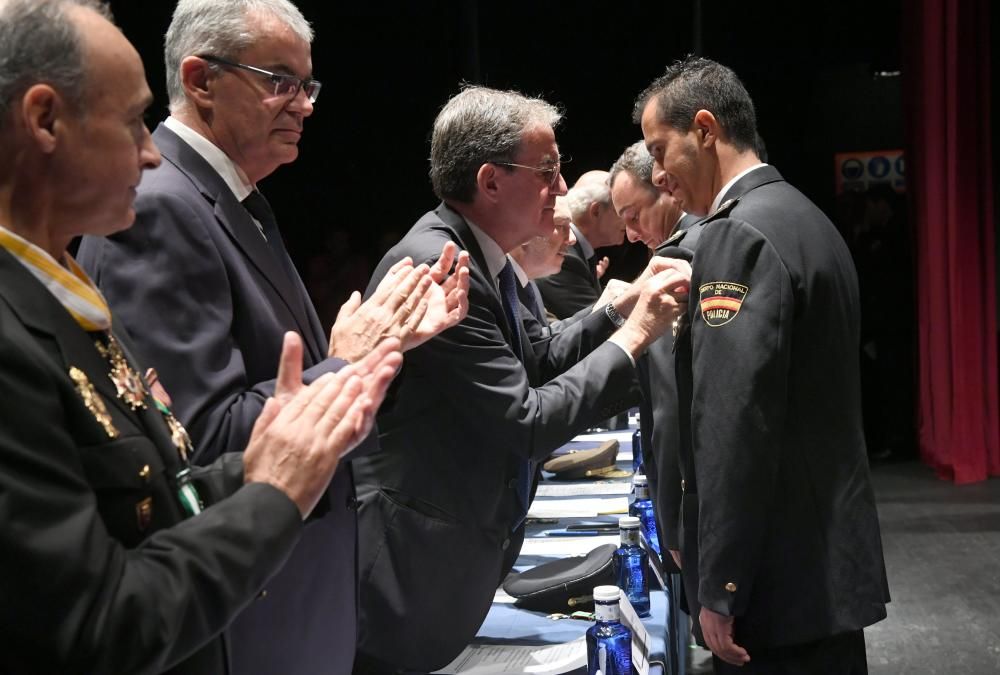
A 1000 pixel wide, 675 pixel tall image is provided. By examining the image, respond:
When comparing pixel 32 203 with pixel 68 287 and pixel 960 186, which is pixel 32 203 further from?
pixel 960 186

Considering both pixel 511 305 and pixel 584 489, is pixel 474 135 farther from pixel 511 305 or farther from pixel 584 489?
pixel 584 489

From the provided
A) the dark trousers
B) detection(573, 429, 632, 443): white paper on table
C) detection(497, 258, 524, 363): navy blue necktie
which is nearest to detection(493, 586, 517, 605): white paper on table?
detection(497, 258, 524, 363): navy blue necktie

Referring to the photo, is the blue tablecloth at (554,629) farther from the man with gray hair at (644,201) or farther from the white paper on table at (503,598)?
the man with gray hair at (644,201)

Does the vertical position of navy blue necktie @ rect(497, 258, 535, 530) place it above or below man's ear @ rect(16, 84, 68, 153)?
below

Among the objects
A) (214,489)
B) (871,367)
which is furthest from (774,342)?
(871,367)

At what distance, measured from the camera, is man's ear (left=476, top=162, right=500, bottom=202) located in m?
2.05

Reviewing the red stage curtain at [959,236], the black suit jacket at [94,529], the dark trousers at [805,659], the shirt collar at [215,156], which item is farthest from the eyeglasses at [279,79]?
the red stage curtain at [959,236]

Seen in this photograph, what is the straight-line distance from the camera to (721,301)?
65.1 inches

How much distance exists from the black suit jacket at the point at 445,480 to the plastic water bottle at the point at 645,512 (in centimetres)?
93

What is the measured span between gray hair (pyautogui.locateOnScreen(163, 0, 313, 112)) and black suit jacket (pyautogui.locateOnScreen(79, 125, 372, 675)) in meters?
0.13

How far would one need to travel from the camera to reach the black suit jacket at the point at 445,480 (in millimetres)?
1809

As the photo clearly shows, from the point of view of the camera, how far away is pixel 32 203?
0.93 meters

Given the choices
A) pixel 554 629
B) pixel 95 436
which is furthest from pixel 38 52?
pixel 554 629

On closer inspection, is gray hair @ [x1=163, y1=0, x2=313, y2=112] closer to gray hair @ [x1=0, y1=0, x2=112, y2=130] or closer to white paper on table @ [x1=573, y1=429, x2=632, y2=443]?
gray hair @ [x1=0, y1=0, x2=112, y2=130]
